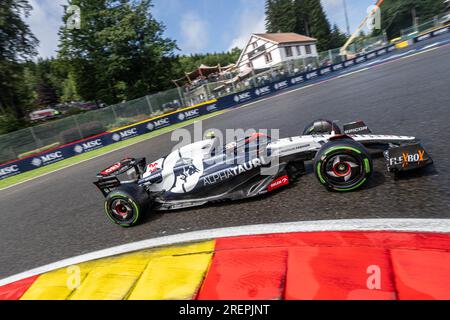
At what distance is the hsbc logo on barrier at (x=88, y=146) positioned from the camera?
15.6 meters

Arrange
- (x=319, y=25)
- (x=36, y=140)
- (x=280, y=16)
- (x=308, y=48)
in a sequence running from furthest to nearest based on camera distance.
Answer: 1. (x=280, y=16)
2. (x=319, y=25)
3. (x=308, y=48)
4. (x=36, y=140)

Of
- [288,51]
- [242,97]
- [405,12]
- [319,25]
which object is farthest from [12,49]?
[405,12]

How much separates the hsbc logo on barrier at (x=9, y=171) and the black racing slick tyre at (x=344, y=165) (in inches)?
631

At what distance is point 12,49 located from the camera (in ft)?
98.7

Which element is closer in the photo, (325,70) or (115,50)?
(325,70)

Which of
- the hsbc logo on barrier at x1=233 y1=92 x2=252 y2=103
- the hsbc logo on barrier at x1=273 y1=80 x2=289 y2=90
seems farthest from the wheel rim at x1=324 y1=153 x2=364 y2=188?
the hsbc logo on barrier at x1=273 y1=80 x2=289 y2=90

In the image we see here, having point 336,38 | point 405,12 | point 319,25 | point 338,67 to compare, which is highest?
point 319,25

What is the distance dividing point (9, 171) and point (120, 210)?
13.8m

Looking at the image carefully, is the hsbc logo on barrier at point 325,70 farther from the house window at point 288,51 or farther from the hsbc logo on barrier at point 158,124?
the house window at point 288,51

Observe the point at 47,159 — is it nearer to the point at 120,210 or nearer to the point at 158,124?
the point at 158,124

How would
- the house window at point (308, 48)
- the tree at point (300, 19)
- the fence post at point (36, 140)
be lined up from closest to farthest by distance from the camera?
the fence post at point (36, 140) → the house window at point (308, 48) → the tree at point (300, 19)

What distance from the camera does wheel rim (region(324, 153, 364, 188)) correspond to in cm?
309

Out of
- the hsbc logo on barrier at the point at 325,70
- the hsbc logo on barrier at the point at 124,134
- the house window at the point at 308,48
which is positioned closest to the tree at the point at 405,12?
the house window at the point at 308,48
